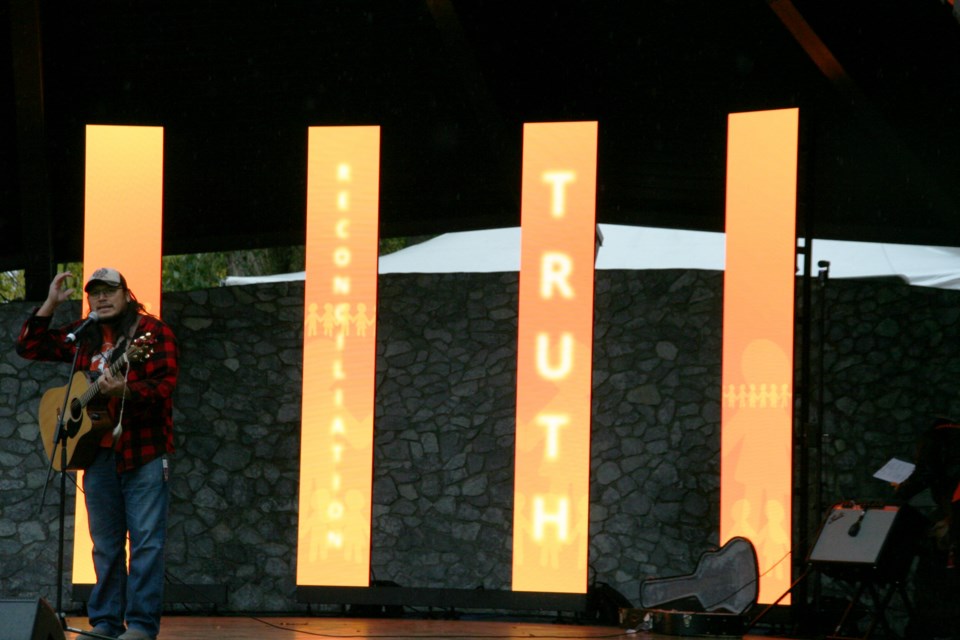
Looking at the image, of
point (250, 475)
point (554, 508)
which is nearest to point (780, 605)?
point (554, 508)

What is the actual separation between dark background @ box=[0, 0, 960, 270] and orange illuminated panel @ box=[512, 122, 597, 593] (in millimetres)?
1258

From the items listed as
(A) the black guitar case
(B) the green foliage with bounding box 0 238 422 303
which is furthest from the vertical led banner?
(B) the green foliage with bounding box 0 238 422 303

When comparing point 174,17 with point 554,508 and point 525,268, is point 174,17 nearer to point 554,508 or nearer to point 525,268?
point 525,268

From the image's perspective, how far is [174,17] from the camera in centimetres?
800

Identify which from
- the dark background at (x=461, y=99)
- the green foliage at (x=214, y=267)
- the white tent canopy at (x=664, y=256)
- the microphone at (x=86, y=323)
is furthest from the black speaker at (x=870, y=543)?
the green foliage at (x=214, y=267)

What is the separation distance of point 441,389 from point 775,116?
3163 mm

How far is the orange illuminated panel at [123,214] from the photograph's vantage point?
24.1ft

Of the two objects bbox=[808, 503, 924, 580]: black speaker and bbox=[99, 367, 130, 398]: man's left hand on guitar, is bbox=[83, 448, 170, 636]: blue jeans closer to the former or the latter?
bbox=[99, 367, 130, 398]: man's left hand on guitar

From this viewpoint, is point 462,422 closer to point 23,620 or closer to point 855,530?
point 855,530

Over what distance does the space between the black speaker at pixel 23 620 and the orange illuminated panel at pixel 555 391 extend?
4.22 meters

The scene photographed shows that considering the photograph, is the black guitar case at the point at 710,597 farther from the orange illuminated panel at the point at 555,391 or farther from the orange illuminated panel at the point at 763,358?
the orange illuminated panel at the point at 555,391

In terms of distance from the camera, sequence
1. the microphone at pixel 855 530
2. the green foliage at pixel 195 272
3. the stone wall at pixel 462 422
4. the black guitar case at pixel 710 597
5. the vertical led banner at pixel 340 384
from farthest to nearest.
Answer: the green foliage at pixel 195 272 < the stone wall at pixel 462 422 < the vertical led banner at pixel 340 384 < the black guitar case at pixel 710 597 < the microphone at pixel 855 530

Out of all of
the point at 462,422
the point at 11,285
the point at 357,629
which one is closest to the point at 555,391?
the point at 357,629

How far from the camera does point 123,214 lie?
293 inches
